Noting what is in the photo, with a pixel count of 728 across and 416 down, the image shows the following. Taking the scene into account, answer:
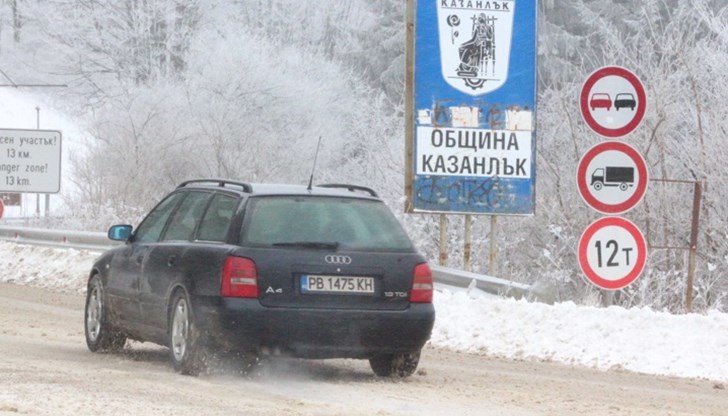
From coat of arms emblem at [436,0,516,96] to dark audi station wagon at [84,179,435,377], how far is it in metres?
7.47

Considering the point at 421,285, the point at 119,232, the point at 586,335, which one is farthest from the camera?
the point at 586,335

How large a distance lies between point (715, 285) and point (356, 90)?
40.9 metres

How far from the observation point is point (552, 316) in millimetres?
12977

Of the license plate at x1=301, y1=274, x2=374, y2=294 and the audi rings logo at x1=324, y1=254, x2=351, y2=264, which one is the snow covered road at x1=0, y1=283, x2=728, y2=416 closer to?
the license plate at x1=301, y1=274, x2=374, y2=294

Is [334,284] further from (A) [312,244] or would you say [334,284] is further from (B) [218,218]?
(B) [218,218]

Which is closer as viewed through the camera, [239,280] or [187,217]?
[239,280]

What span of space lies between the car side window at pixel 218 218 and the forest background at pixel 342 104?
16.9 ft

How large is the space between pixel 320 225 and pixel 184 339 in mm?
1242

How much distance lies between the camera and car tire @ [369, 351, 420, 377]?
34.4ft

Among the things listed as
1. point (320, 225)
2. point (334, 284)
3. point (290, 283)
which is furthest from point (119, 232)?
point (334, 284)

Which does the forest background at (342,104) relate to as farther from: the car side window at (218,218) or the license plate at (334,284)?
the car side window at (218,218)

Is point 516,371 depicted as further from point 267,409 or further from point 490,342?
point 267,409

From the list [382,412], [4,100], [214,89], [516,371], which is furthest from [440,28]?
[4,100]

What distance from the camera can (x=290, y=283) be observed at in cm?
995
